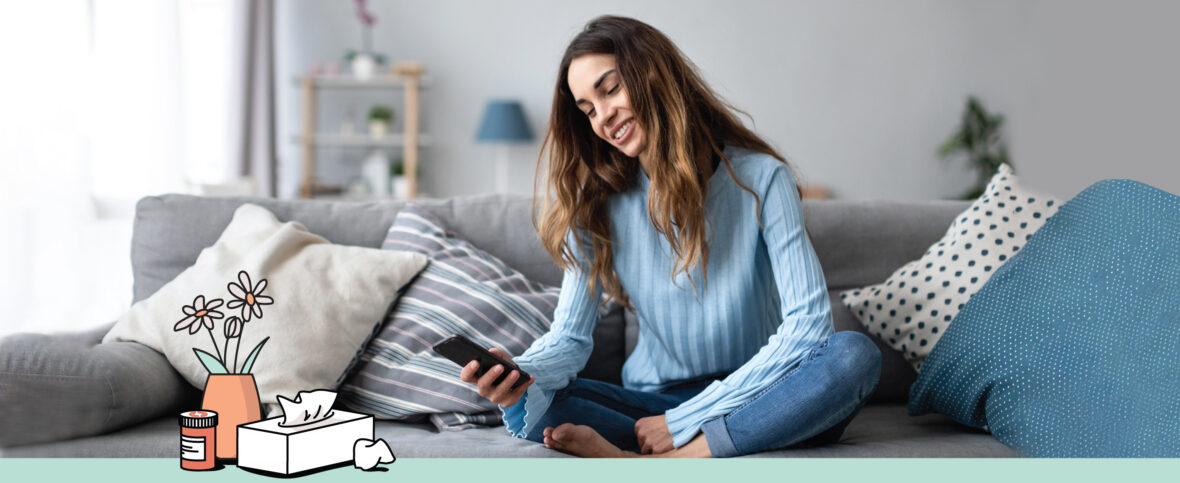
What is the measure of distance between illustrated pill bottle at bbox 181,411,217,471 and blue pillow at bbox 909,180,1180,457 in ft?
3.79

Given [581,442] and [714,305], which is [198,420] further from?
[714,305]

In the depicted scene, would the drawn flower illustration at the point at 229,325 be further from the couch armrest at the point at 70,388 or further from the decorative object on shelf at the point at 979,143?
the decorative object on shelf at the point at 979,143

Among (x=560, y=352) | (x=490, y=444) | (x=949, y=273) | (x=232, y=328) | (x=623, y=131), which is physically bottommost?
(x=490, y=444)

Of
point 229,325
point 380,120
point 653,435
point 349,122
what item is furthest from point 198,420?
point 349,122

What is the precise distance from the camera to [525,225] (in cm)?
183

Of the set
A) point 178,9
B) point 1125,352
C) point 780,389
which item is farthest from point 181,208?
point 178,9

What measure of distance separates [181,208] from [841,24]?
4240 millimetres

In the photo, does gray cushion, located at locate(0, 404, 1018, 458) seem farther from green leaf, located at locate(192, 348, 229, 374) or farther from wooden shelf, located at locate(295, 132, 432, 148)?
wooden shelf, located at locate(295, 132, 432, 148)

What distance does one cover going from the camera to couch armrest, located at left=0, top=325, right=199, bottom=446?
121 cm

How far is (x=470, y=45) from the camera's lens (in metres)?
5.12

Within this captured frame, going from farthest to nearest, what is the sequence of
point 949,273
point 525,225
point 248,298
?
point 525,225 < point 949,273 < point 248,298

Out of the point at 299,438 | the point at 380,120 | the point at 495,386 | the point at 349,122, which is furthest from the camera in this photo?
the point at 349,122

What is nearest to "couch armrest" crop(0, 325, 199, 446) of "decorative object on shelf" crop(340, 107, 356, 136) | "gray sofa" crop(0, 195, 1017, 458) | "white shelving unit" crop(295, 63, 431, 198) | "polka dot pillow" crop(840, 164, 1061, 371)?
"gray sofa" crop(0, 195, 1017, 458)

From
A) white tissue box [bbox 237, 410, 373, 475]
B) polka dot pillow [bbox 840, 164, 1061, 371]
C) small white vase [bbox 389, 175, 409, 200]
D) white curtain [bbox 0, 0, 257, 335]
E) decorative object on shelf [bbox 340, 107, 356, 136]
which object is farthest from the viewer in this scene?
decorative object on shelf [bbox 340, 107, 356, 136]
